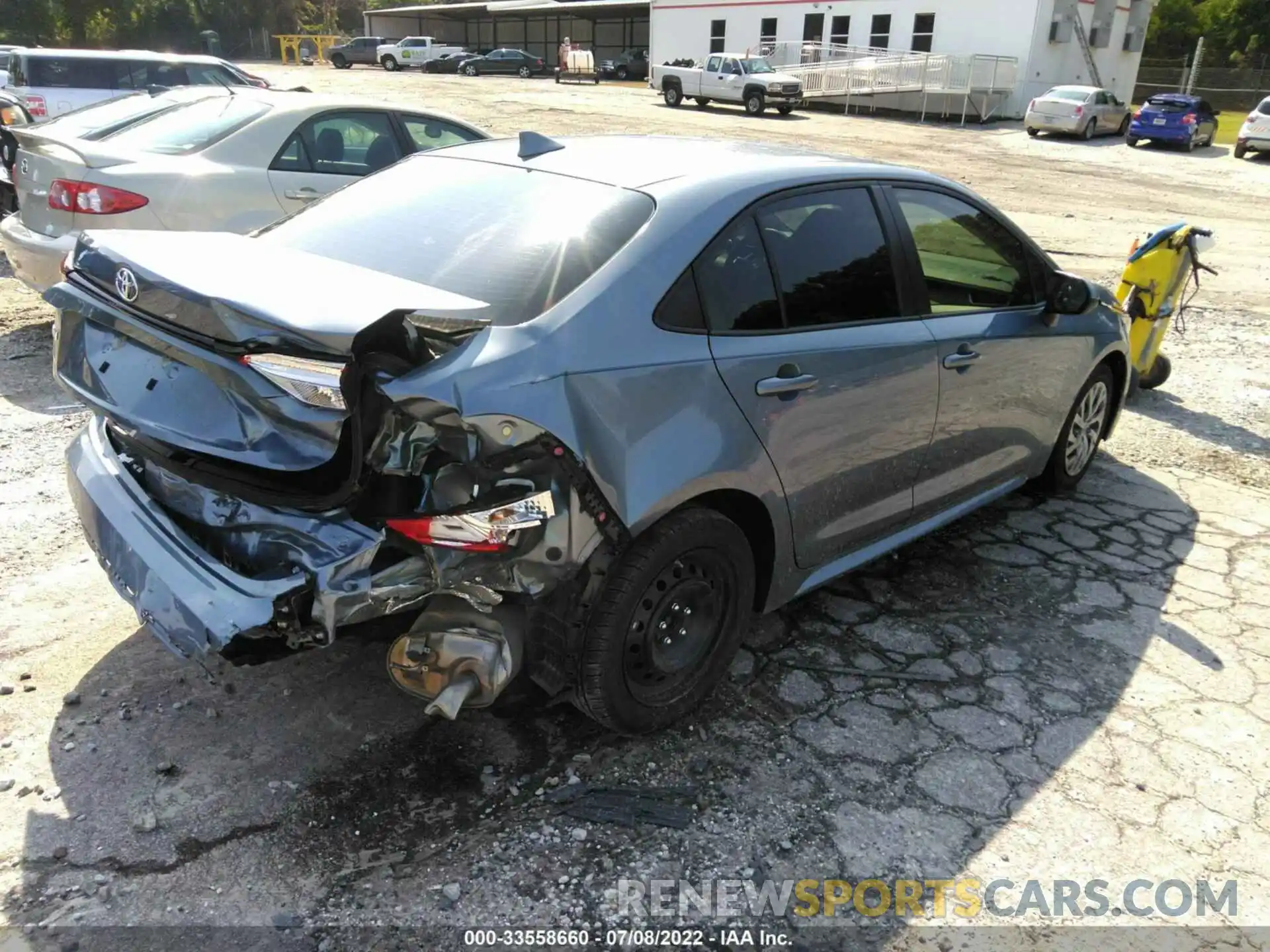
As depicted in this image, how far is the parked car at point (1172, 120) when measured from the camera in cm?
2647

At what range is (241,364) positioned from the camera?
242cm

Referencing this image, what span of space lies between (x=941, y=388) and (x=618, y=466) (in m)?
1.66

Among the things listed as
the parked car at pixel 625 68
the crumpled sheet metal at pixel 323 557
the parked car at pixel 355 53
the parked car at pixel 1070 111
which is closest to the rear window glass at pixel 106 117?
the crumpled sheet metal at pixel 323 557

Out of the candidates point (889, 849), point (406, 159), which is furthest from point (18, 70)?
point (889, 849)

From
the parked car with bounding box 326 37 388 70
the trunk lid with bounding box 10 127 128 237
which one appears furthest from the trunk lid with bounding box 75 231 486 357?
the parked car with bounding box 326 37 388 70

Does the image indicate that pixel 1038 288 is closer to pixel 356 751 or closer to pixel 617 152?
pixel 617 152

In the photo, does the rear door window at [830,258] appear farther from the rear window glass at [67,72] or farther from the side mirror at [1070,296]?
the rear window glass at [67,72]

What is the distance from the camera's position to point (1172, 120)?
86.8 feet

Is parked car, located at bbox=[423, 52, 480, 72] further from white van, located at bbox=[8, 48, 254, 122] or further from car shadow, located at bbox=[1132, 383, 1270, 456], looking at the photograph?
car shadow, located at bbox=[1132, 383, 1270, 456]

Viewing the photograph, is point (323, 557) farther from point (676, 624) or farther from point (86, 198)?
point (86, 198)

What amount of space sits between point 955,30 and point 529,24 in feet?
102

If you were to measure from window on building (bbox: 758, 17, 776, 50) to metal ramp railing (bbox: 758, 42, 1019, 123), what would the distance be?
2.86 meters

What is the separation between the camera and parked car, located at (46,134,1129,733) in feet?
7.81

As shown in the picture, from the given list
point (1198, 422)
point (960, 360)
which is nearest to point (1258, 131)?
point (1198, 422)
